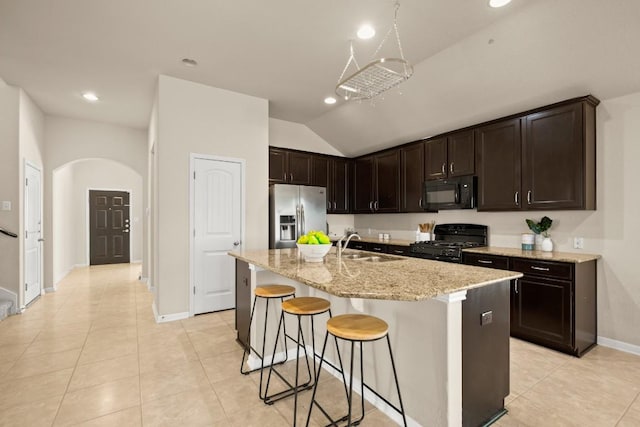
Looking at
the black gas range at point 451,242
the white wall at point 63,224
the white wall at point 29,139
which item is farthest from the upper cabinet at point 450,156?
the white wall at point 63,224

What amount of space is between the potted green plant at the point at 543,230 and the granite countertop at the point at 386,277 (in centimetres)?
195

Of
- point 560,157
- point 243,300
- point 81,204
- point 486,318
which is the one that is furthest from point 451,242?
point 81,204

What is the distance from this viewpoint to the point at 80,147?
540 cm

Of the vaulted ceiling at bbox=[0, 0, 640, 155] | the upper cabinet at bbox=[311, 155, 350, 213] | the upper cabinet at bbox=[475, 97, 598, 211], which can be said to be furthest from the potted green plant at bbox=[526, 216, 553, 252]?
the upper cabinet at bbox=[311, 155, 350, 213]

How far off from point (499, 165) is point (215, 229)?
11.8 feet

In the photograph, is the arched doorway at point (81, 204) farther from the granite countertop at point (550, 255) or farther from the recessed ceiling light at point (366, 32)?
the granite countertop at point (550, 255)

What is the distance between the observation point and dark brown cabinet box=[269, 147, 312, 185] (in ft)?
16.3

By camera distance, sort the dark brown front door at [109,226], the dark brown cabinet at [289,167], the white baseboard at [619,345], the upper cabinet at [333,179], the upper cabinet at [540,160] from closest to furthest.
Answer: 1. the white baseboard at [619,345]
2. the upper cabinet at [540,160]
3. the dark brown cabinet at [289,167]
4. the upper cabinet at [333,179]
5. the dark brown front door at [109,226]

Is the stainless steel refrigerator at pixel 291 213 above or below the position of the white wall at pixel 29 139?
below

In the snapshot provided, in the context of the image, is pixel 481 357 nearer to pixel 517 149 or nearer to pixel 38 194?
pixel 517 149

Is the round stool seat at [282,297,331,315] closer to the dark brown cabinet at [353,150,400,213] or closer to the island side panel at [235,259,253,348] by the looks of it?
the island side panel at [235,259,253,348]

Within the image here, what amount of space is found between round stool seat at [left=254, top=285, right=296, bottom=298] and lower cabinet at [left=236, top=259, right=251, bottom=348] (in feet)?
1.06

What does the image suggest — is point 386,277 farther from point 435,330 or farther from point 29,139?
point 29,139

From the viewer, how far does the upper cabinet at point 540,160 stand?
3.03 m
